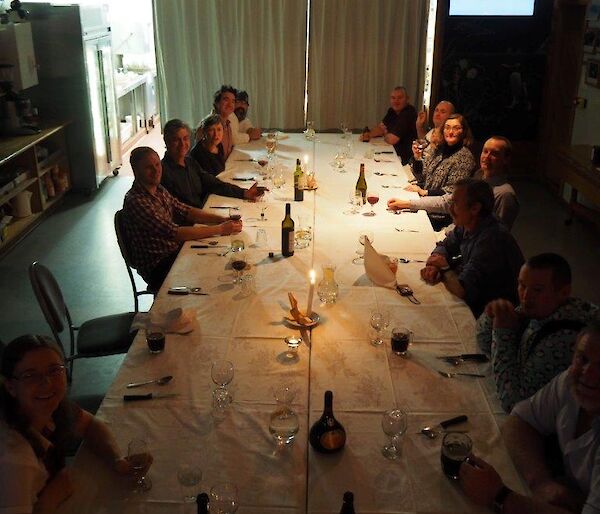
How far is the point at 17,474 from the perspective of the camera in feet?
5.12

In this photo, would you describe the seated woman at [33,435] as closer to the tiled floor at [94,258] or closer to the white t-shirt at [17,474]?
the white t-shirt at [17,474]

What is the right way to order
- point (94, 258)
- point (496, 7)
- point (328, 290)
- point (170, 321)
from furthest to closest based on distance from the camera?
point (496, 7), point (94, 258), point (328, 290), point (170, 321)

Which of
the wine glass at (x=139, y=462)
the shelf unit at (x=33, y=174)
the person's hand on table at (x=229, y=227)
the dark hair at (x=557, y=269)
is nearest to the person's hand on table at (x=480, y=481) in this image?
the dark hair at (x=557, y=269)

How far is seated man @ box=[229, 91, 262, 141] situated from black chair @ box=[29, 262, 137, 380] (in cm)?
287

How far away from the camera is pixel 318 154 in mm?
5379

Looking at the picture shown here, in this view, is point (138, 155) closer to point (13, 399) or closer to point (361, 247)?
point (361, 247)

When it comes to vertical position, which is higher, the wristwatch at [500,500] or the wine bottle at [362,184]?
the wine bottle at [362,184]

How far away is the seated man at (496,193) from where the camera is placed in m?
3.72

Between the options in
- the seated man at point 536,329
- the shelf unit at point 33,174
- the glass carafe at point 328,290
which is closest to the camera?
the seated man at point 536,329

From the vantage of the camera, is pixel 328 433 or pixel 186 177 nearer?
pixel 328 433

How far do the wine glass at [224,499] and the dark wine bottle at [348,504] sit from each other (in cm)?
27

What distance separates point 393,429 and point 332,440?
0.58ft

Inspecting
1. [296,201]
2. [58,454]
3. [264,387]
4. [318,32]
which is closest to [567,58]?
[318,32]

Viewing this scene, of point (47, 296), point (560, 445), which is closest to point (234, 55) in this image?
point (47, 296)
